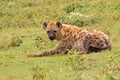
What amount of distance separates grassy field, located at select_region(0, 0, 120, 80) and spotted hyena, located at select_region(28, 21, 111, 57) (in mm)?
242

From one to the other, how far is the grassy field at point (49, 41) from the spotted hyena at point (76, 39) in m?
0.24

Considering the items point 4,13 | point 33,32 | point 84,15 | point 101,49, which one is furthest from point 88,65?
point 4,13

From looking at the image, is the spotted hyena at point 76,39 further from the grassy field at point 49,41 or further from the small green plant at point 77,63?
the small green plant at point 77,63

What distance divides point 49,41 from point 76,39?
196cm

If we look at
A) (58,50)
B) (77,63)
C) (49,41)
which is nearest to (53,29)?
(58,50)

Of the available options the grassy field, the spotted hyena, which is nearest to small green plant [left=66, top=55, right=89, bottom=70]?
the grassy field

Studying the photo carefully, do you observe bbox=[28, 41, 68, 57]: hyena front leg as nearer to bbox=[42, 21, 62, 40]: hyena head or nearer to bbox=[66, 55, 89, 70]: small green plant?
bbox=[42, 21, 62, 40]: hyena head

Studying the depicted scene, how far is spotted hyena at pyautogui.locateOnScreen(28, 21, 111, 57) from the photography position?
1163cm

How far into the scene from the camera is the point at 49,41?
1395 centimetres

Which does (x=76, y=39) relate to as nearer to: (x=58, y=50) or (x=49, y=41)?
(x=58, y=50)

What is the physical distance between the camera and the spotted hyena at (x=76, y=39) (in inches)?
458

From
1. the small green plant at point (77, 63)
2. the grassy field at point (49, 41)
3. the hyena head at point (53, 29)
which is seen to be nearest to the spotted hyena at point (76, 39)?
the hyena head at point (53, 29)

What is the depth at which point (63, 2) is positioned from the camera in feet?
65.4

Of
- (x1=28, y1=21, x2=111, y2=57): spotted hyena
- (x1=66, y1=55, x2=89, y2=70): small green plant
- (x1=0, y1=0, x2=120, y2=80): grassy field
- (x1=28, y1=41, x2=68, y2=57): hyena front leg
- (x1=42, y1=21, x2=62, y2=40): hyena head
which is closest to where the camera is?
(x1=0, y1=0, x2=120, y2=80): grassy field
